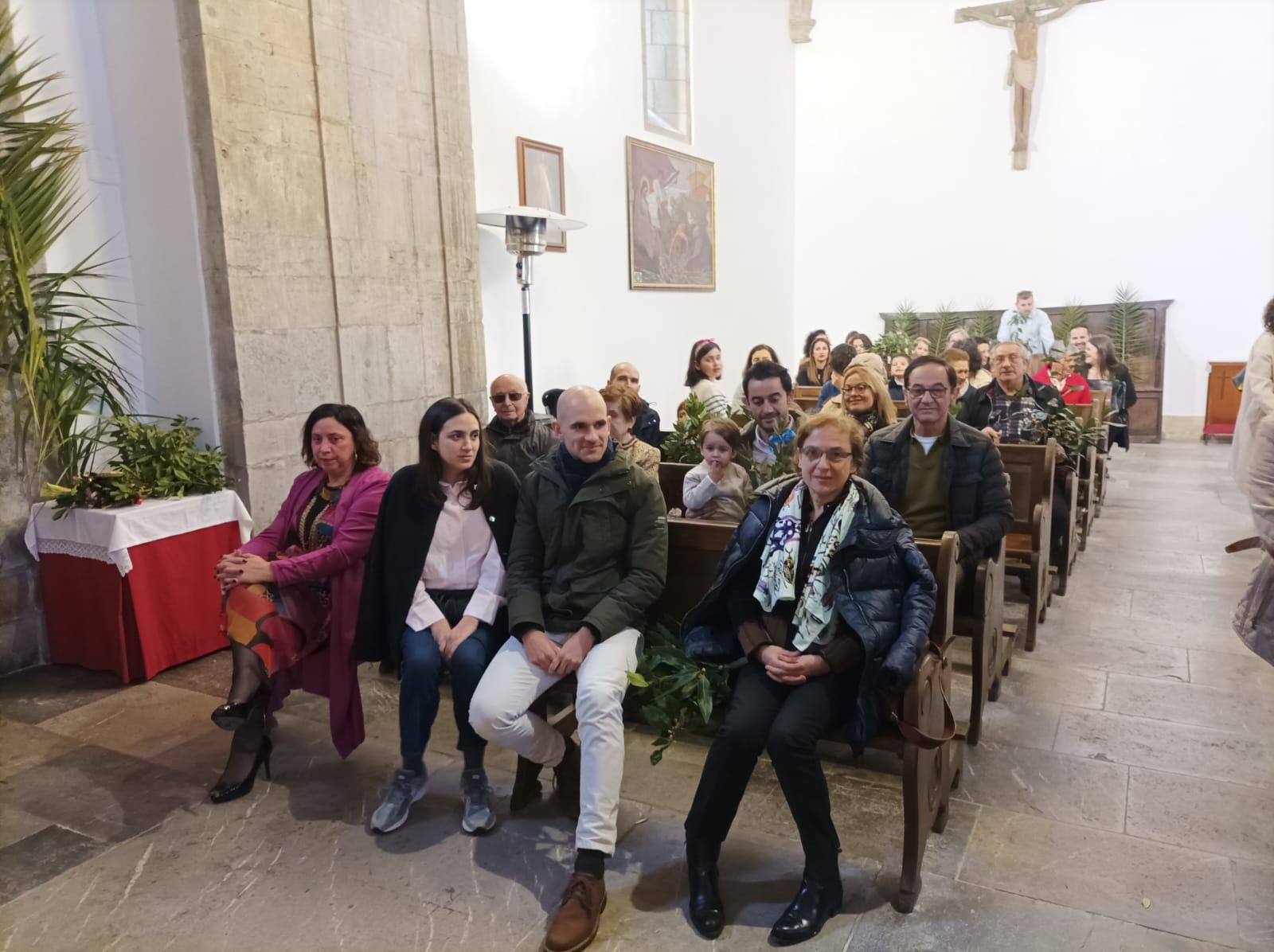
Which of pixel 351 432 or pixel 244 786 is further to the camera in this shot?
pixel 351 432

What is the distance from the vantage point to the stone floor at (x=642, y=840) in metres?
2.41

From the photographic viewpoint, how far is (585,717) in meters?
2.58

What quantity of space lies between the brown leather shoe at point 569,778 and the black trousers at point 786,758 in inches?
26.2

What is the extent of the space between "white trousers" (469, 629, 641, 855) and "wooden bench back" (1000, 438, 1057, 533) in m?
2.35

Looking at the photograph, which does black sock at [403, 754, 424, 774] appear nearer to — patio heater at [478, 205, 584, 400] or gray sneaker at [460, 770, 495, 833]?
gray sneaker at [460, 770, 495, 833]

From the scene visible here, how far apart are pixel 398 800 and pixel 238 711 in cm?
Answer: 61

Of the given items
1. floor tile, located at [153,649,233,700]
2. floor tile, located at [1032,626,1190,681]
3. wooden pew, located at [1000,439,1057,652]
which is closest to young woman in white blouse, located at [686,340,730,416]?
wooden pew, located at [1000,439,1057,652]

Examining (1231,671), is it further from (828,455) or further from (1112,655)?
(828,455)

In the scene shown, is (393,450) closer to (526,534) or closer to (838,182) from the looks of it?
(526,534)

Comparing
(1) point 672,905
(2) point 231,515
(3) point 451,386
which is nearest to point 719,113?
(3) point 451,386

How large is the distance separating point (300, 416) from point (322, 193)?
1224mm

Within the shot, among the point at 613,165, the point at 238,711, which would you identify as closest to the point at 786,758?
the point at 238,711

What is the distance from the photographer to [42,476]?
14.4 feet

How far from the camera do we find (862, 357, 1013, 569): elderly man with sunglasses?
3434 mm
